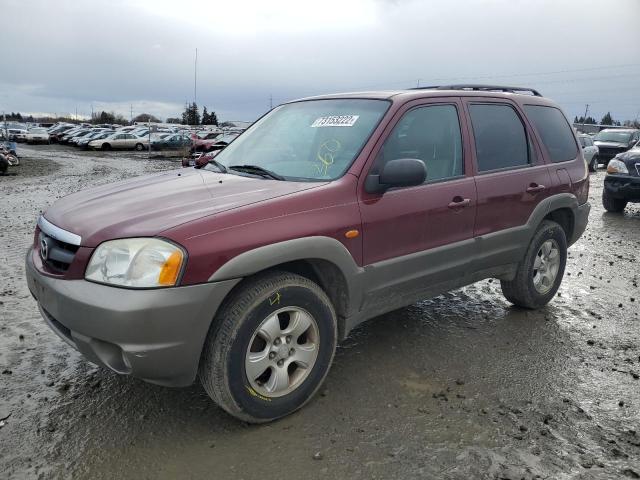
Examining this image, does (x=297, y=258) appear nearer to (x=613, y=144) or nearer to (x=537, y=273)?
(x=537, y=273)

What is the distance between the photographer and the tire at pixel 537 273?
4547 millimetres

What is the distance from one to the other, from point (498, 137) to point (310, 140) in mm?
1598

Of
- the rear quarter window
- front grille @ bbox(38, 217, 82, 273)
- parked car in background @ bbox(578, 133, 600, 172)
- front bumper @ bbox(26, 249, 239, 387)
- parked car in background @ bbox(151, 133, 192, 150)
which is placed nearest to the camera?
front bumper @ bbox(26, 249, 239, 387)

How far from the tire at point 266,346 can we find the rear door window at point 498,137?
185cm

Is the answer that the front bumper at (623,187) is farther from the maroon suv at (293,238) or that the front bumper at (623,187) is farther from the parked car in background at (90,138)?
the parked car in background at (90,138)

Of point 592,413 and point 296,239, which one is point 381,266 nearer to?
point 296,239

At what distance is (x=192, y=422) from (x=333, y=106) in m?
2.35

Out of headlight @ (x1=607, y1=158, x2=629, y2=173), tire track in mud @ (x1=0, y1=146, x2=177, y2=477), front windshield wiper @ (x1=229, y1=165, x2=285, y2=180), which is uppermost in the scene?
front windshield wiper @ (x1=229, y1=165, x2=285, y2=180)

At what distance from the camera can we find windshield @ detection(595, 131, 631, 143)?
22978 mm

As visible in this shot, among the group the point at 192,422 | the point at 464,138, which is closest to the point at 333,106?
the point at 464,138

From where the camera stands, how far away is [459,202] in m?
3.72

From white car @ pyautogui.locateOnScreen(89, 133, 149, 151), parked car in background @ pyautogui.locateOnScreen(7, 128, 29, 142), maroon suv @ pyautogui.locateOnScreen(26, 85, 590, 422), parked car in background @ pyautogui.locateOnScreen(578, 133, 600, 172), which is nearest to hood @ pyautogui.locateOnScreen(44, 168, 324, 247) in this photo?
maroon suv @ pyautogui.locateOnScreen(26, 85, 590, 422)

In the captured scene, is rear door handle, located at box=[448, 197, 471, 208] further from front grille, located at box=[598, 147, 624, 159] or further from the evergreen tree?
the evergreen tree

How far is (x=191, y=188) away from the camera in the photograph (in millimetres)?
3283
